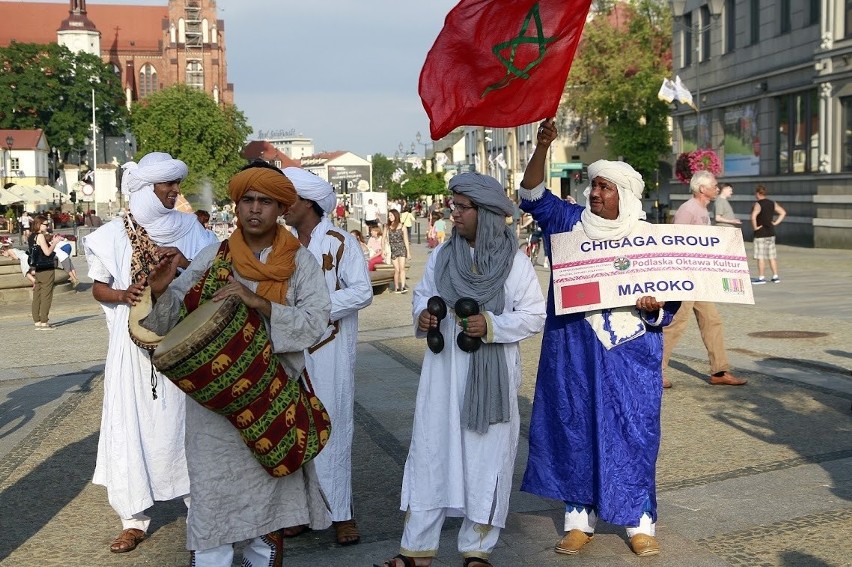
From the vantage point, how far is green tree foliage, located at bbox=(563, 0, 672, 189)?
60.5 metres

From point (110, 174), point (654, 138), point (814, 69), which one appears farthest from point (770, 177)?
point (110, 174)

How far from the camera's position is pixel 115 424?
232 inches

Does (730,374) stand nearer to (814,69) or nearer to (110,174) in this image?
(814,69)

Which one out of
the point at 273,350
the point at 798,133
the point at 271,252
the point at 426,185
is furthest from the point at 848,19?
the point at 426,185

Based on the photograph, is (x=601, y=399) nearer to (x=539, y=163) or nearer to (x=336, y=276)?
(x=539, y=163)

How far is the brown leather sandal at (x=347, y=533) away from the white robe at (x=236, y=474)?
1.44 meters

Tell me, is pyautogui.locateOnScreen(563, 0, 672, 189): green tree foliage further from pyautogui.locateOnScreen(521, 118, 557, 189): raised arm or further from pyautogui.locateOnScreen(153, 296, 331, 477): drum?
pyautogui.locateOnScreen(153, 296, 331, 477): drum

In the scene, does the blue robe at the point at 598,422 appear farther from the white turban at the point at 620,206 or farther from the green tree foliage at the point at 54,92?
the green tree foliage at the point at 54,92

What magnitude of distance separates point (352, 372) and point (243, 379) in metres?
1.95

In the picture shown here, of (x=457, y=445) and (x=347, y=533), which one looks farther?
(x=347, y=533)

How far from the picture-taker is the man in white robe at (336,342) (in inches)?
231

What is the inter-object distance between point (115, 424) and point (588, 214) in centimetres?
260

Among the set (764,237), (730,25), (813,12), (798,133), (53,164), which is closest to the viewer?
(764,237)

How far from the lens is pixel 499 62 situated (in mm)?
5836
